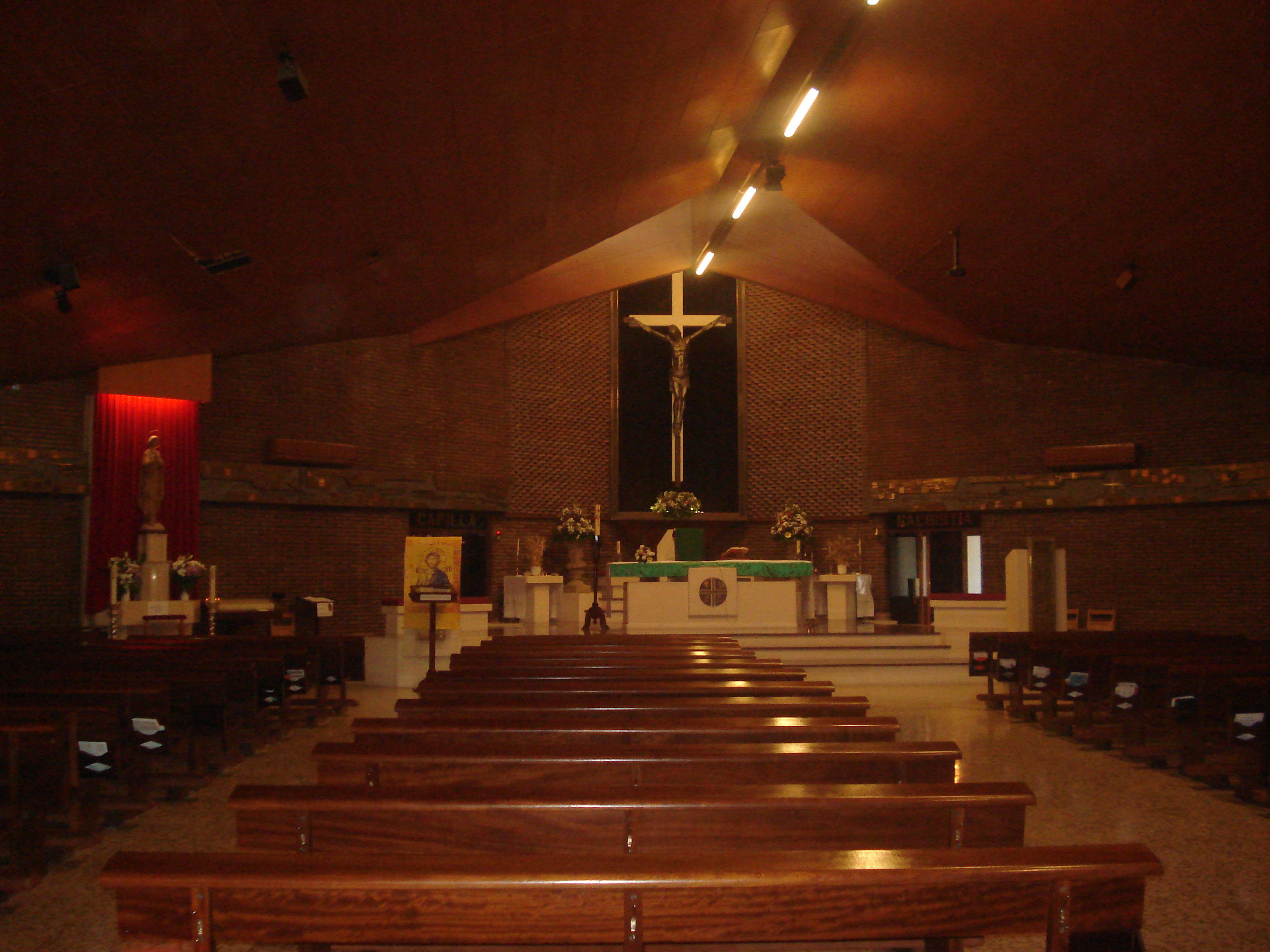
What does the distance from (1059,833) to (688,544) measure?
9026 mm

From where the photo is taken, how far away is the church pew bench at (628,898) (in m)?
1.66

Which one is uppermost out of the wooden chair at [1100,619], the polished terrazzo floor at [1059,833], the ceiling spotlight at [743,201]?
the ceiling spotlight at [743,201]

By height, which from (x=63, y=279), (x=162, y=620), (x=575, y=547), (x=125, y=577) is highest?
(x=63, y=279)

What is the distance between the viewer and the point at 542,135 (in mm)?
7734

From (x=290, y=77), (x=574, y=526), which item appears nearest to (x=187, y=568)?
(x=574, y=526)

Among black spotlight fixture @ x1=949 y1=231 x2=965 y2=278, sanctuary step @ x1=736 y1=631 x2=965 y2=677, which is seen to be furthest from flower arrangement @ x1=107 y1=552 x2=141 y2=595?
black spotlight fixture @ x1=949 y1=231 x2=965 y2=278

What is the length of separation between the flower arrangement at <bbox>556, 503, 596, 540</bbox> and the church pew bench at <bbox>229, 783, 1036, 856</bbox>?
10.9 metres

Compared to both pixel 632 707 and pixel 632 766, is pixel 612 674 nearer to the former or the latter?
pixel 632 707

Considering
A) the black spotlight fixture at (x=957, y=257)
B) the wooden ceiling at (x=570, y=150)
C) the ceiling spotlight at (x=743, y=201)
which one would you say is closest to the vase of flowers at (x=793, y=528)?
the wooden ceiling at (x=570, y=150)

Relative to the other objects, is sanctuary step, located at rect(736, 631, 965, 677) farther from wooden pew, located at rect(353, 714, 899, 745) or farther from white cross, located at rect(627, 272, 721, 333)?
wooden pew, located at rect(353, 714, 899, 745)

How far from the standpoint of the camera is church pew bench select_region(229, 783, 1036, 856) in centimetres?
229

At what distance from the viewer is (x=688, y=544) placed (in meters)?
13.5

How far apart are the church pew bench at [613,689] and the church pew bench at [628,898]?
247 centimetres

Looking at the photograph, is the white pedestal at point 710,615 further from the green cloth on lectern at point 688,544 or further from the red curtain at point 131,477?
the red curtain at point 131,477
